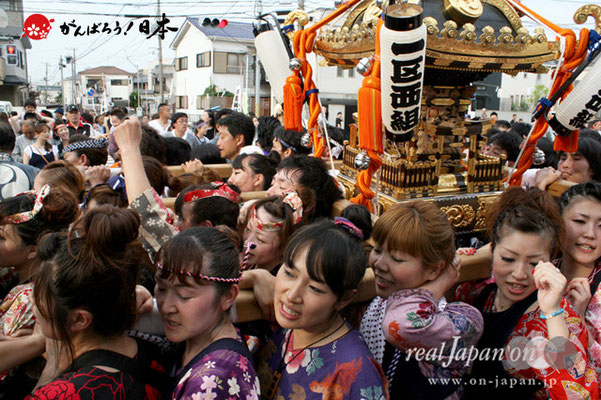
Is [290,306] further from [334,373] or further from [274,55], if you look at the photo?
[274,55]

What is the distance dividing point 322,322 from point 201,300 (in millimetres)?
404

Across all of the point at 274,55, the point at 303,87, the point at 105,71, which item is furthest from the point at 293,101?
the point at 105,71

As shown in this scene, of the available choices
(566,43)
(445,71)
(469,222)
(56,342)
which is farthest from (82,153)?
(566,43)

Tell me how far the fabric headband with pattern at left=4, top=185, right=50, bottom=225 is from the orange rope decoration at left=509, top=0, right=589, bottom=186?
3156 millimetres

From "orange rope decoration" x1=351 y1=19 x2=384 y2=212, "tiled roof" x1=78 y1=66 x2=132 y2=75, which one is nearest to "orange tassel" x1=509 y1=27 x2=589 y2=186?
"orange rope decoration" x1=351 y1=19 x2=384 y2=212

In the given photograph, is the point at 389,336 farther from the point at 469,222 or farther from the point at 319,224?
the point at 469,222

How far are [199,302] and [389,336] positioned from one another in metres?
0.64

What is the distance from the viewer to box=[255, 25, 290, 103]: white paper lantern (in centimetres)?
336

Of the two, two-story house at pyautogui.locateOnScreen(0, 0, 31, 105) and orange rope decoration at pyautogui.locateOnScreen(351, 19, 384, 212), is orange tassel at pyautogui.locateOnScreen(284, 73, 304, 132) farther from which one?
two-story house at pyautogui.locateOnScreen(0, 0, 31, 105)

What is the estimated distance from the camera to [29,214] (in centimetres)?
183

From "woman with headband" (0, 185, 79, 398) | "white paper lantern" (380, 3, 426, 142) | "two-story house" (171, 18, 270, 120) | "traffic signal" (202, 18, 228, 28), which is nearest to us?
"woman with headband" (0, 185, 79, 398)

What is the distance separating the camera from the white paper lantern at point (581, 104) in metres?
2.68

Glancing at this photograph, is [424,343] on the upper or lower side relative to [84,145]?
lower

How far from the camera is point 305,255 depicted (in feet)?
4.36
